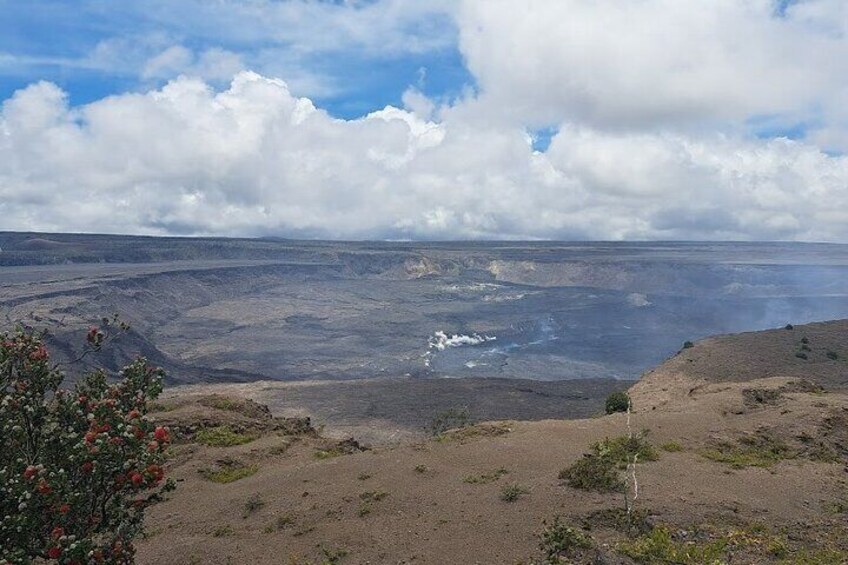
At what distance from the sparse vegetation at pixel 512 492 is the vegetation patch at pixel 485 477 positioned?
3.24ft

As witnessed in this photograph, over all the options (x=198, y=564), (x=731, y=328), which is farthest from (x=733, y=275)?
(x=198, y=564)

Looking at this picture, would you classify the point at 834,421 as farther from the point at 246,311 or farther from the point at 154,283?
the point at 154,283

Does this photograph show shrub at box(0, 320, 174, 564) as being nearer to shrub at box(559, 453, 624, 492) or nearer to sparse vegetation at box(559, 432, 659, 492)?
shrub at box(559, 453, 624, 492)

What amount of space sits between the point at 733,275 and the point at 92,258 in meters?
185

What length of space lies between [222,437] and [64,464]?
16.0m

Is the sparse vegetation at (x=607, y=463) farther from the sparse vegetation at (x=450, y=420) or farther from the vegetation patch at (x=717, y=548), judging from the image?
the sparse vegetation at (x=450, y=420)

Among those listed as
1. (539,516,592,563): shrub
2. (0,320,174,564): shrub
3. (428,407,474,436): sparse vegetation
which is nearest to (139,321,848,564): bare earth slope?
(539,516,592,563): shrub

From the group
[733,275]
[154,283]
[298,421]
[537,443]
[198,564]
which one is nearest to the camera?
[198,564]

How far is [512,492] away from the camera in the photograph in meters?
14.3

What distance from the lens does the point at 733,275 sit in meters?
182

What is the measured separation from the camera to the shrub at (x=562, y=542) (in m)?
11.1

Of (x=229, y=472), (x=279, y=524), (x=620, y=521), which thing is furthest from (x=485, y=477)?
(x=229, y=472)

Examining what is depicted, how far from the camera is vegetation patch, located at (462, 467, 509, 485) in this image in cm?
1571

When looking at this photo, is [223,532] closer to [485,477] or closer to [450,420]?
[485,477]
